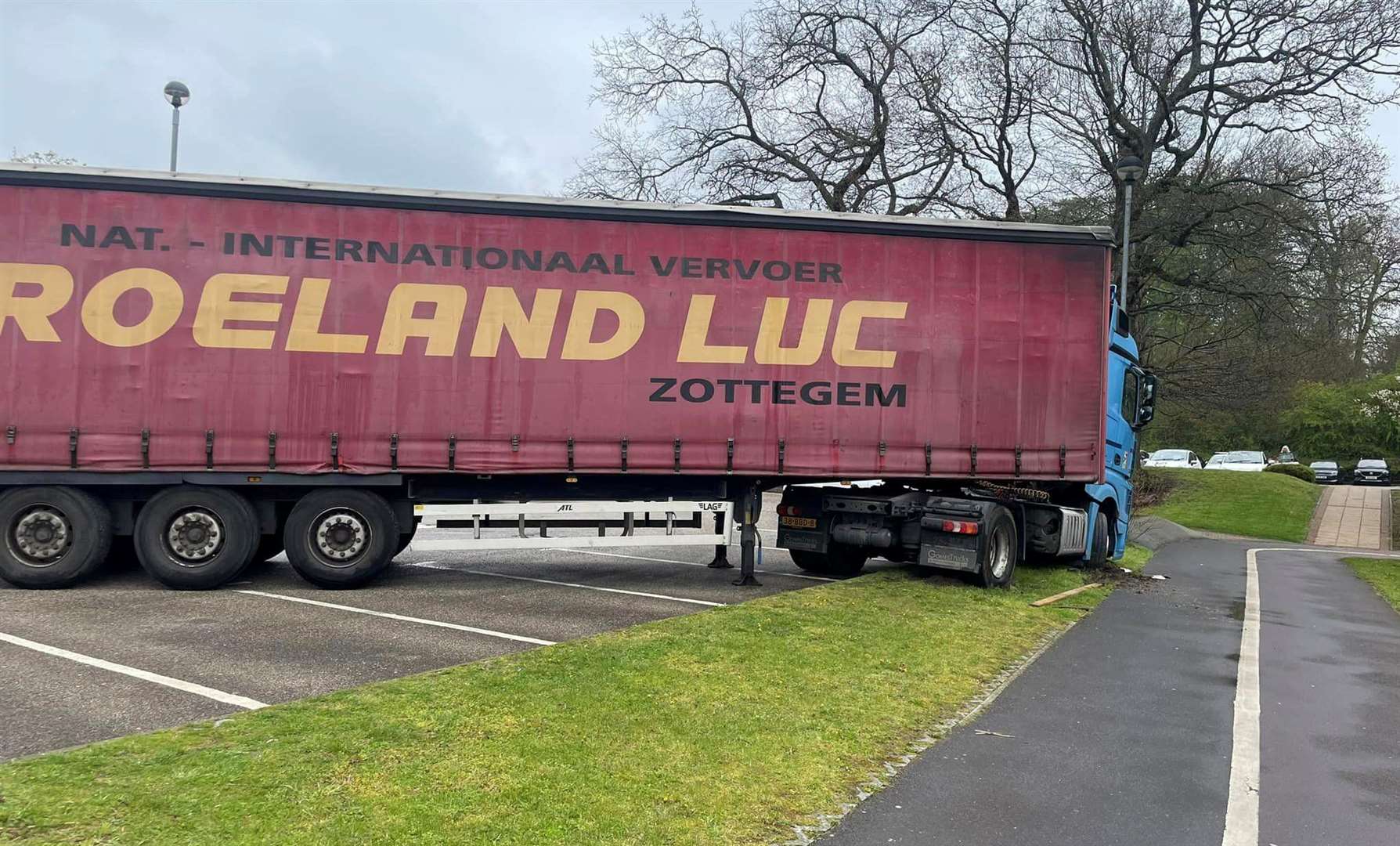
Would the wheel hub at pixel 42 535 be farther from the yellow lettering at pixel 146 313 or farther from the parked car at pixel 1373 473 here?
the parked car at pixel 1373 473

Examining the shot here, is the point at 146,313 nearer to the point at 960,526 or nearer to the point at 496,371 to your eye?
the point at 496,371

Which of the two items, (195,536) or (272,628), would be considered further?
(195,536)

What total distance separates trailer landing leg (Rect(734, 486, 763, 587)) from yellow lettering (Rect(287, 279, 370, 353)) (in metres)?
4.59

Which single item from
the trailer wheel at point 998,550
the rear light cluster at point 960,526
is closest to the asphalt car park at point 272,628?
the rear light cluster at point 960,526

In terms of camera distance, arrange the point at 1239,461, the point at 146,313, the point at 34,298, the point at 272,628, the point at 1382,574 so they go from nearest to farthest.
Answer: the point at 272,628
the point at 34,298
the point at 146,313
the point at 1382,574
the point at 1239,461

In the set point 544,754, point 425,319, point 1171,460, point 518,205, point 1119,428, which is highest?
point 518,205

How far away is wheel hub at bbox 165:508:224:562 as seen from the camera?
994 centimetres

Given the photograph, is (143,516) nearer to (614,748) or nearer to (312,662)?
(312,662)

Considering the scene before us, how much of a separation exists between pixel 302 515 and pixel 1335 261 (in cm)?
2562

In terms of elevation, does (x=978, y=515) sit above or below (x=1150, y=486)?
above

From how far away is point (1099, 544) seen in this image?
45.1 feet

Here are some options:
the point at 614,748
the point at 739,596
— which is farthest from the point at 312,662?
the point at 739,596

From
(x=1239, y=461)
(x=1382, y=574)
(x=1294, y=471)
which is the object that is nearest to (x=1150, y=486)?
(x=1294, y=471)

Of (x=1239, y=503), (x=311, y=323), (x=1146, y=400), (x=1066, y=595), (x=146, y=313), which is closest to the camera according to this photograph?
(x=146, y=313)
